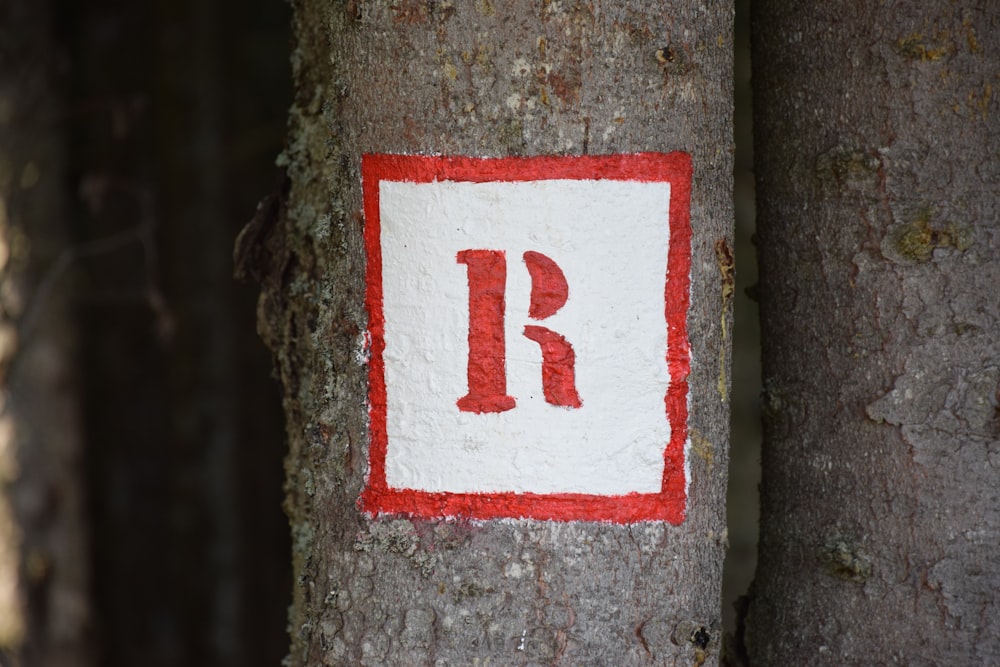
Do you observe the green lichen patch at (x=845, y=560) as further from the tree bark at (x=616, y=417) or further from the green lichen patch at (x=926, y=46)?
the green lichen patch at (x=926, y=46)

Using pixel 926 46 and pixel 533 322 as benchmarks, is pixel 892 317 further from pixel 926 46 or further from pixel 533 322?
pixel 533 322

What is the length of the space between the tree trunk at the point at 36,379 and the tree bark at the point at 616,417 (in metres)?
1.77

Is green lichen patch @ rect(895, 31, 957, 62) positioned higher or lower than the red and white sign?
higher

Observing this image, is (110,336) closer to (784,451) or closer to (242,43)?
(242,43)

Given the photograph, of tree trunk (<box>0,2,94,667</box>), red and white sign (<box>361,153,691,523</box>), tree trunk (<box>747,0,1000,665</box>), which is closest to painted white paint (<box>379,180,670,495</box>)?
red and white sign (<box>361,153,691,523</box>)

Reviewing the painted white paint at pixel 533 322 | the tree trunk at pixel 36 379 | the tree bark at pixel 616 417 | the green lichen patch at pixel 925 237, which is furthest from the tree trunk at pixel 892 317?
the tree trunk at pixel 36 379

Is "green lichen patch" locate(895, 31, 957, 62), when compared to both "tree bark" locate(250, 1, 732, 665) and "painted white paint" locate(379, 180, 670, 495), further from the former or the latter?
"painted white paint" locate(379, 180, 670, 495)

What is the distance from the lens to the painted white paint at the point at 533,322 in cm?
92

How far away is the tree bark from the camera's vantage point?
928 millimetres

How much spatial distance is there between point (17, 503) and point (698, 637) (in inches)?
90.5

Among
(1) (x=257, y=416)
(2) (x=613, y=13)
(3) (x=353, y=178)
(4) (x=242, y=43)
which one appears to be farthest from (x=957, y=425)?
(4) (x=242, y=43)

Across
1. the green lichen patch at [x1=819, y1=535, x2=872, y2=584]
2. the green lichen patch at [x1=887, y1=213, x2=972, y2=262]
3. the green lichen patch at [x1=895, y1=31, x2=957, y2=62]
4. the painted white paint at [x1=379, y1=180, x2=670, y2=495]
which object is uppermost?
the green lichen patch at [x1=895, y1=31, x2=957, y2=62]

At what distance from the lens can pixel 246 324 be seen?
11.9ft

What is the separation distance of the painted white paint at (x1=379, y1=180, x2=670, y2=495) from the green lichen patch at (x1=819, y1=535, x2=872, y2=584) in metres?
0.29
